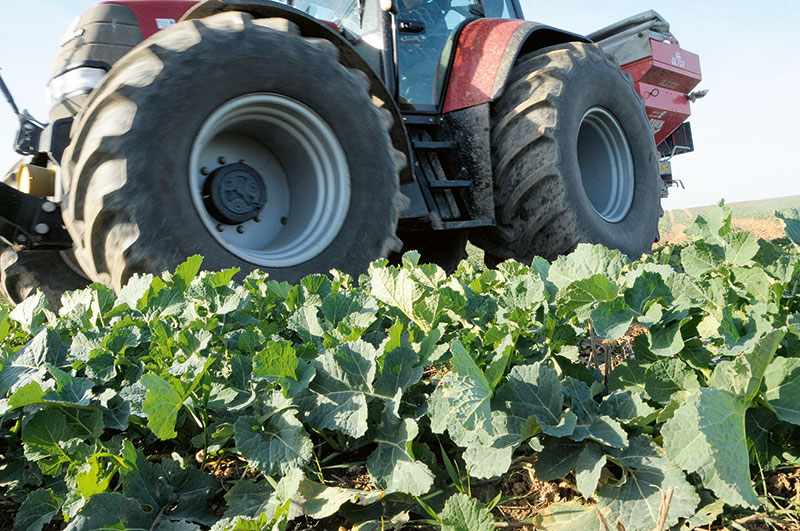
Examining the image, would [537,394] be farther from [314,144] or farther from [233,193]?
[314,144]

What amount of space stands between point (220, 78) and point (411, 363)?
1.87 metres

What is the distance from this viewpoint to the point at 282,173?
9.48ft

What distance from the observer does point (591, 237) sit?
146 inches

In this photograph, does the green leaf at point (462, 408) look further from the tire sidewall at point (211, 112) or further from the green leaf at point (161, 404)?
the tire sidewall at point (211, 112)

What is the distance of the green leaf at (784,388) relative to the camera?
809 millimetres

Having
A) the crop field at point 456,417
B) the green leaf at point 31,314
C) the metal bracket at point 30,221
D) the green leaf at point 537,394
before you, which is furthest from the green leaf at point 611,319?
the metal bracket at point 30,221

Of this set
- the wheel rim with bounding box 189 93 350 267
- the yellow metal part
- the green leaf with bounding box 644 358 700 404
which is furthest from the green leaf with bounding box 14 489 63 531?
the yellow metal part

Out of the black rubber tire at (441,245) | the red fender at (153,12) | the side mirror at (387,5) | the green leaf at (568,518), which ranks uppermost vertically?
the red fender at (153,12)

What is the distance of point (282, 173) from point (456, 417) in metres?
2.22

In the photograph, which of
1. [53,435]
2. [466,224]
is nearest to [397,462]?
[53,435]

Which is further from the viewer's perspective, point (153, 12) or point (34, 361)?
point (153, 12)

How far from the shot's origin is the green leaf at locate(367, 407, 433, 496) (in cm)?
88

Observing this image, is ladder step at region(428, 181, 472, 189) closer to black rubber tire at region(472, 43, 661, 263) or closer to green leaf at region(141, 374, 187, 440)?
black rubber tire at region(472, 43, 661, 263)

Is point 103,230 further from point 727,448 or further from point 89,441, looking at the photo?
point 727,448
